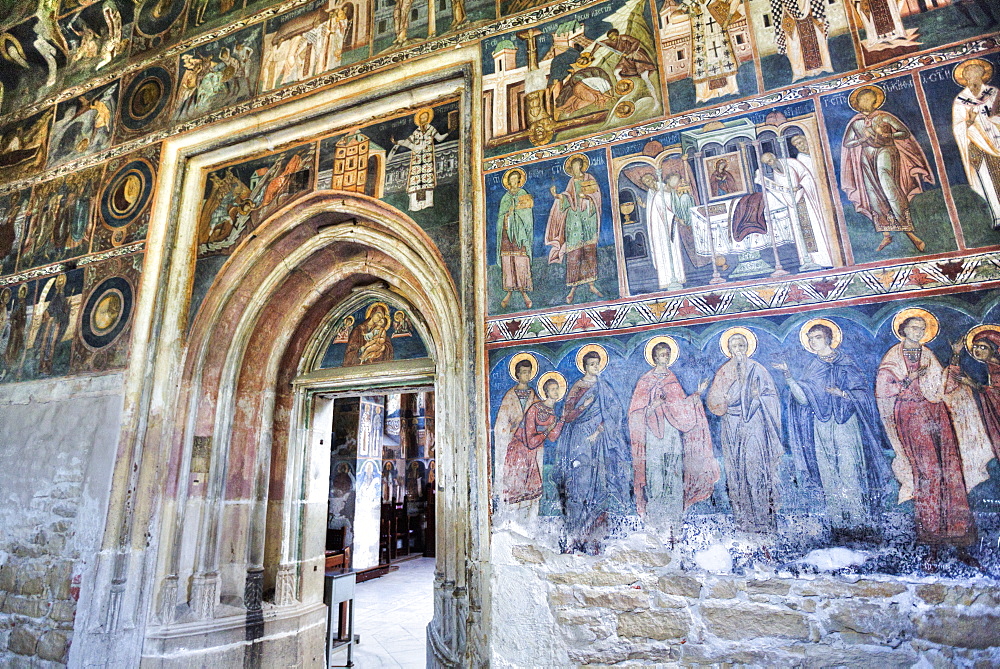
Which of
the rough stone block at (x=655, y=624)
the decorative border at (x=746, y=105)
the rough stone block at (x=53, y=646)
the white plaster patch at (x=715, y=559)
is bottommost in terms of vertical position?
the rough stone block at (x=53, y=646)

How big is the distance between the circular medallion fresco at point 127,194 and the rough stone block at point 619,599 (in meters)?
6.05

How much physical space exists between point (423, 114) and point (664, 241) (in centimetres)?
271

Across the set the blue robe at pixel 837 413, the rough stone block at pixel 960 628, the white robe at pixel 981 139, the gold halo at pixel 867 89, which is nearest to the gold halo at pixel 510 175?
the gold halo at pixel 867 89

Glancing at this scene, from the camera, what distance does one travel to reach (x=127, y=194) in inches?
251

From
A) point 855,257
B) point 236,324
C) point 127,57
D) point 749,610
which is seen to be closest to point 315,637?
point 236,324

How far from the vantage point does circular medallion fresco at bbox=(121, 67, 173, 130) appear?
6605mm

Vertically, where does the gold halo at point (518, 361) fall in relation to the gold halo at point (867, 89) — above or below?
below

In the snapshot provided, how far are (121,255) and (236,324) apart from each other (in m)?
1.60

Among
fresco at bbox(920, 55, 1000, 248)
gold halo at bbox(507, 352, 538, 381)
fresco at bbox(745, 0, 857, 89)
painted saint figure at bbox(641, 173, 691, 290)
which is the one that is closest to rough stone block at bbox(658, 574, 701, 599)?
gold halo at bbox(507, 352, 538, 381)

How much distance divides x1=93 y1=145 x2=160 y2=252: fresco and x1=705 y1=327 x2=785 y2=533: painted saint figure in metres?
6.00

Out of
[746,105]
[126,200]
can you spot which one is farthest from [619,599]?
[126,200]

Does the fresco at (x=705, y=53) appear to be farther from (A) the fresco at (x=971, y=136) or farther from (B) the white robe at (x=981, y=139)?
(B) the white robe at (x=981, y=139)

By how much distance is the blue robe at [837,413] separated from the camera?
10.6 ft

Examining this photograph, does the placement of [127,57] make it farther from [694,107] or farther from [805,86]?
[805,86]
